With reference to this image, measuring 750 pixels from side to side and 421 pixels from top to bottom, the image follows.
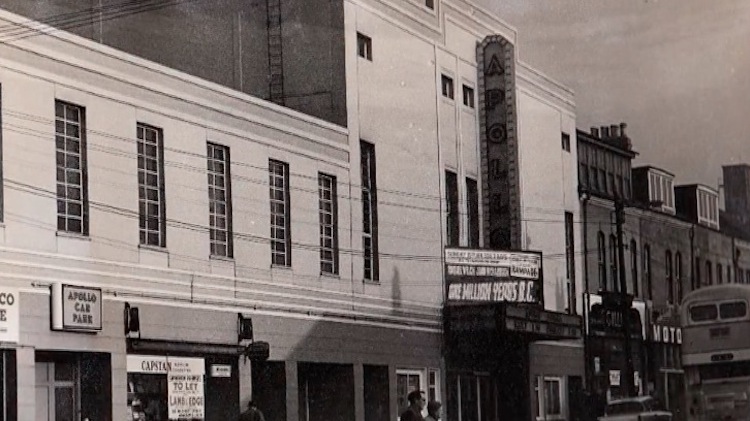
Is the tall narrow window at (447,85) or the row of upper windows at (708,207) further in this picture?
the tall narrow window at (447,85)

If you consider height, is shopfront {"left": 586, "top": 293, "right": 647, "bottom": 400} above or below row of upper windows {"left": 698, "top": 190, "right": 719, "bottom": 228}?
below

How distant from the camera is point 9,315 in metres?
11.5

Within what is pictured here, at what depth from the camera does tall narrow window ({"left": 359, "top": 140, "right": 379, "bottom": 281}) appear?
59.5ft

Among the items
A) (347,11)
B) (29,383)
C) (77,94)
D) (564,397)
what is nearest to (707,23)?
(347,11)

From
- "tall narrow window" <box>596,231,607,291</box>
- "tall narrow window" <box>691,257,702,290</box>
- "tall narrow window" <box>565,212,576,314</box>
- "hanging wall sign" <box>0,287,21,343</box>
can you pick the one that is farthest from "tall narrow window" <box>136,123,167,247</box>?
"tall narrow window" <box>596,231,607,291</box>

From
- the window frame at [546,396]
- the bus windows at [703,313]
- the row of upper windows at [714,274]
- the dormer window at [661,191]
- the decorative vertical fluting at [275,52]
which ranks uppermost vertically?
the decorative vertical fluting at [275,52]

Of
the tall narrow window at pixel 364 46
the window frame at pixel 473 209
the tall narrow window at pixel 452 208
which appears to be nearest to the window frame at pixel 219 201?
the tall narrow window at pixel 364 46

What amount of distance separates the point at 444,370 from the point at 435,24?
523 cm

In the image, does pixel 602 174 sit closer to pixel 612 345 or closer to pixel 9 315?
pixel 612 345

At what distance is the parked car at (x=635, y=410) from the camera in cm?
1977

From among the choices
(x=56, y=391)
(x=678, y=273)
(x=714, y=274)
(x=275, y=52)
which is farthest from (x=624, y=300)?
(x=56, y=391)

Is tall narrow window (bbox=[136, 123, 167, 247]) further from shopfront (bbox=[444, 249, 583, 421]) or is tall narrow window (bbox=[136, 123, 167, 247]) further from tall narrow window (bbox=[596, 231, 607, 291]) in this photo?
tall narrow window (bbox=[596, 231, 607, 291])

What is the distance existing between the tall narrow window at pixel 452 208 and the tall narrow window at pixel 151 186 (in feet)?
22.1

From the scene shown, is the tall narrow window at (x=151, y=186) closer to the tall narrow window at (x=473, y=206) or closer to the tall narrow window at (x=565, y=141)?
the tall narrow window at (x=473, y=206)
